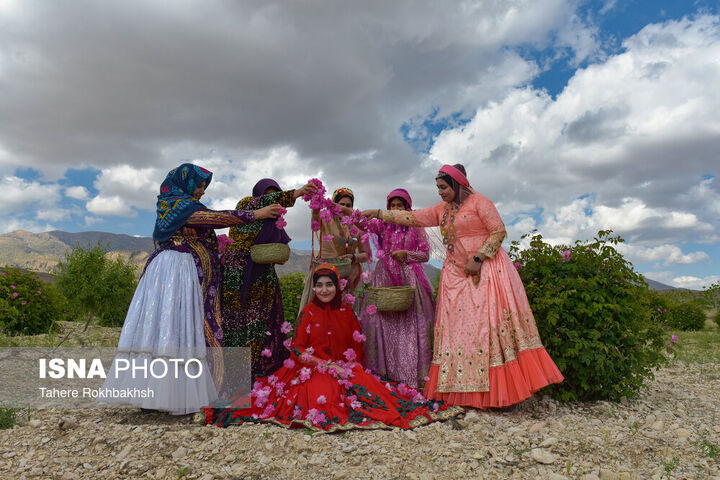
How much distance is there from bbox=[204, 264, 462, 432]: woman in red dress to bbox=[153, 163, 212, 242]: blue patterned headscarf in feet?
4.89

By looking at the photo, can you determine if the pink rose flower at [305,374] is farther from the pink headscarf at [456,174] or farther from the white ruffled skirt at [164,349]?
the pink headscarf at [456,174]

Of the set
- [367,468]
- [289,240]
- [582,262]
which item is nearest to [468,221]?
[582,262]

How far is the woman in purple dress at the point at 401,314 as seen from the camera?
531 centimetres

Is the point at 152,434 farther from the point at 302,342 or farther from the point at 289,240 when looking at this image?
the point at 289,240

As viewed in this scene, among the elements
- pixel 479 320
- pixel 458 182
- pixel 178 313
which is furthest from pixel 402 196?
pixel 178 313

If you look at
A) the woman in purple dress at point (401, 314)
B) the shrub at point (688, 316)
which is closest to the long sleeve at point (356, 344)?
the woman in purple dress at point (401, 314)

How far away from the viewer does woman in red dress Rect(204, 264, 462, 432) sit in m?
4.21

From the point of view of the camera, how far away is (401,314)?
5453 millimetres

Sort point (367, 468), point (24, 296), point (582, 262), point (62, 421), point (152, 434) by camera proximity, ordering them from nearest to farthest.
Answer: point (367, 468) < point (152, 434) < point (62, 421) < point (582, 262) < point (24, 296)

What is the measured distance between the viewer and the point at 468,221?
15.9 ft

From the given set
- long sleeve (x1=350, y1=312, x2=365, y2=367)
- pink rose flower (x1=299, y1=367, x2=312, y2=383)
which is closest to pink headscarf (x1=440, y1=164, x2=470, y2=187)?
long sleeve (x1=350, y1=312, x2=365, y2=367)

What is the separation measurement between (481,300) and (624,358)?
176 cm

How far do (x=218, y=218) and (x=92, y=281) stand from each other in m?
8.39

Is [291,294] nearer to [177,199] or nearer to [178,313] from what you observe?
[178,313]
